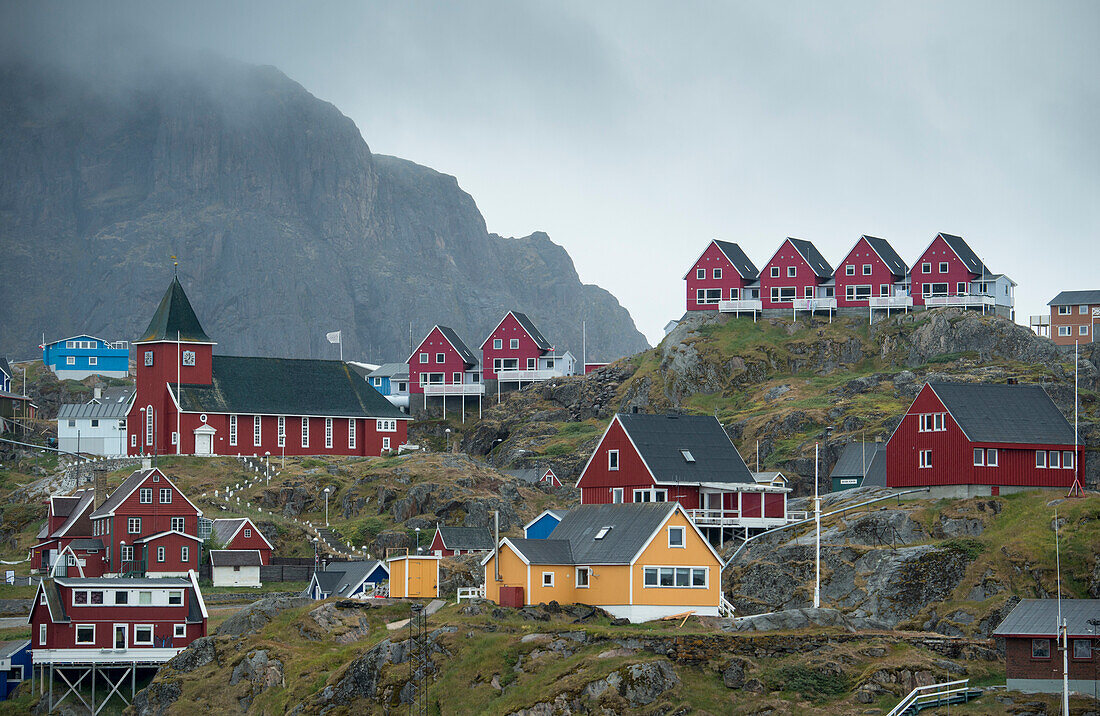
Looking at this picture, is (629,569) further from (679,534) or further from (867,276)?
(867,276)

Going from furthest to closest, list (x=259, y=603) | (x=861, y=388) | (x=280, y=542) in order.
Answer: (x=861, y=388) < (x=280, y=542) < (x=259, y=603)

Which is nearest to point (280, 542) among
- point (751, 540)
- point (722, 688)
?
point (751, 540)

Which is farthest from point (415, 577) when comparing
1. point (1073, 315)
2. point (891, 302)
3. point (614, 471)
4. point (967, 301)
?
point (1073, 315)

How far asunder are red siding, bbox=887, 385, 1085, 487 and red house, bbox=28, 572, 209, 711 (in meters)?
34.7

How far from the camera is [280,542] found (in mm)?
91250

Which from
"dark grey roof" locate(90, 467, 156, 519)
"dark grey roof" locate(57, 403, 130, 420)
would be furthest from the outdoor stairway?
"dark grey roof" locate(57, 403, 130, 420)

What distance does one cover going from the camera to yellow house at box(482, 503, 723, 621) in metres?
60.8

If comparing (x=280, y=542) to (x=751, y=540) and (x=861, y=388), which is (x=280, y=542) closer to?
(x=751, y=540)

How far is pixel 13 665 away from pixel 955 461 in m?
44.8

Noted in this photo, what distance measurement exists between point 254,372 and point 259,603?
47469 millimetres

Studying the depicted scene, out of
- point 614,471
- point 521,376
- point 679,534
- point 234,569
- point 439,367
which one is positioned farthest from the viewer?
point 521,376

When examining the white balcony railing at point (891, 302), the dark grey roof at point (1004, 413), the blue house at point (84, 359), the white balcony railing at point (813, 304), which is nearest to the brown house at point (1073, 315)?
the white balcony railing at point (891, 302)

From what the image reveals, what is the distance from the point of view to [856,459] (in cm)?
9206

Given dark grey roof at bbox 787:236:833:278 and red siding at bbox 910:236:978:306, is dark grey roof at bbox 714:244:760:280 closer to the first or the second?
dark grey roof at bbox 787:236:833:278
